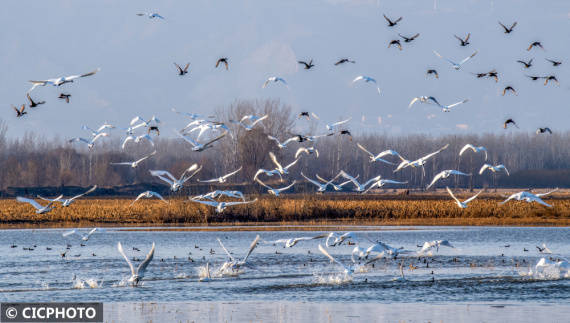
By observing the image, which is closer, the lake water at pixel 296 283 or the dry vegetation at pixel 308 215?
the lake water at pixel 296 283

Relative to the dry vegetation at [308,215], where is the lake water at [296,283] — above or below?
below

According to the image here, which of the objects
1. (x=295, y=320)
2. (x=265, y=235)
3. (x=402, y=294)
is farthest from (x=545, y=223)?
(x=295, y=320)

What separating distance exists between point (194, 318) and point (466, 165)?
544 ft

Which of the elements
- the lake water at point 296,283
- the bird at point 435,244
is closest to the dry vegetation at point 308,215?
the lake water at point 296,283

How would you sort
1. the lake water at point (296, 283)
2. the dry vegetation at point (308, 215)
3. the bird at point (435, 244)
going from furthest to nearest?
the dry vegetation at point (308, 215) < the bird at point (435, 244) < the lake water at point (296, 283)

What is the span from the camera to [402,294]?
26.9m

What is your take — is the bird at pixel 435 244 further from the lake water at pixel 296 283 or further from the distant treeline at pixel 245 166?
the distant treeline at pixel 245 166

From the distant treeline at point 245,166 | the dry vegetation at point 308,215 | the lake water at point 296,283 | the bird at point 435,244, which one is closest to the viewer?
the lake water at point 296,283

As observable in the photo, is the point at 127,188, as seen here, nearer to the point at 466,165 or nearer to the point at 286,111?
the point at 286,111

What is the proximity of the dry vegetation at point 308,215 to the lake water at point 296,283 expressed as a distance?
43.6 feet

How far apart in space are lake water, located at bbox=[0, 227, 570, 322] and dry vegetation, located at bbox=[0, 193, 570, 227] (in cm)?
1330

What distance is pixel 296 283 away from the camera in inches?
1182

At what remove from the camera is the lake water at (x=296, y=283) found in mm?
24359

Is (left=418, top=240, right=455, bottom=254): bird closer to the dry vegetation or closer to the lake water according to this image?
the lake water
